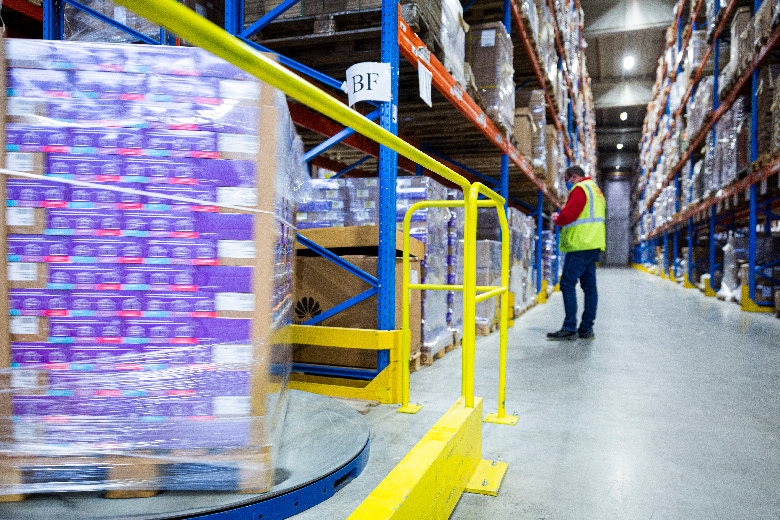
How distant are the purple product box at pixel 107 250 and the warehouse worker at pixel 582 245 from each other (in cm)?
439

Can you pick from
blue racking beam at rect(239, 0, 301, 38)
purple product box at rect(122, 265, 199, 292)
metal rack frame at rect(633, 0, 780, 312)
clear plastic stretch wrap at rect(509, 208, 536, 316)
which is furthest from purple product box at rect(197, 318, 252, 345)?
metal rack frame at rect(633, 0, 780, 312)

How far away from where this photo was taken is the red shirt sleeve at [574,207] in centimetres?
507

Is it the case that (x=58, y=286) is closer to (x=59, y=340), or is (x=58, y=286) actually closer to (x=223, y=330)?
(x=59, y=340)

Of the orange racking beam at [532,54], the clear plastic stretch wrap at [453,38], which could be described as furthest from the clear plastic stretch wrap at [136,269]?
the orange racking beam at [532,54]

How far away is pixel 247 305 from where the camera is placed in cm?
143

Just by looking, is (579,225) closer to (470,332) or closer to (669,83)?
(470,332)

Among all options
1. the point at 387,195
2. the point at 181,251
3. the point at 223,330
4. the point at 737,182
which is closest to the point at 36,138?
the point at 181,251

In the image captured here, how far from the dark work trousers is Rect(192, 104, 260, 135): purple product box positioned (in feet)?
14.1

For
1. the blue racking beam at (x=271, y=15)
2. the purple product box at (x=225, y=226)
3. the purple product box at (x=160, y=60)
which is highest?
the blue racking beam at (x=271, y=15)

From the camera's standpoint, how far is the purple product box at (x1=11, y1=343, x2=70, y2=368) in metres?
1.35

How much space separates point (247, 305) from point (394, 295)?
1.58 meters

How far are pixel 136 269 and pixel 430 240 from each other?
2.64 metres

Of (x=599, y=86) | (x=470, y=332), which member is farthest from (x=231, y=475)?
(x=599, y=86)

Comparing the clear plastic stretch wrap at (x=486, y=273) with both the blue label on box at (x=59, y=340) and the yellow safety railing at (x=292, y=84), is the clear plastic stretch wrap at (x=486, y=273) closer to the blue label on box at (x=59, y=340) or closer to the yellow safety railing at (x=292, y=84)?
the yellow safety railing at (x=292, y=84)
